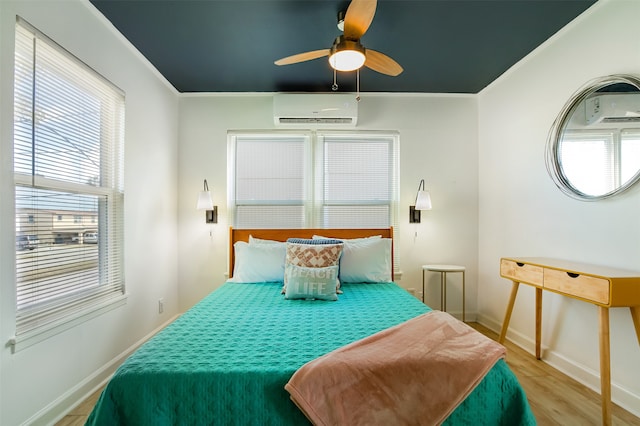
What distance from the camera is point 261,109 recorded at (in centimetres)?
341

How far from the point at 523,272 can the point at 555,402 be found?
849 millimetres

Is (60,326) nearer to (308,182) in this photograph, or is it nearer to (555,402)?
(308,182)

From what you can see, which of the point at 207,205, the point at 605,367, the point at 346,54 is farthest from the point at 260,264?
the point at 605,367

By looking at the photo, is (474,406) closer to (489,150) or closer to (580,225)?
(580,225)

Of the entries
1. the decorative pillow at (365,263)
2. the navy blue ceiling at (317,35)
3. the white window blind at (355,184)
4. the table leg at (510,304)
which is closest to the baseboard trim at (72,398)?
the decorative pillow at (365,263)

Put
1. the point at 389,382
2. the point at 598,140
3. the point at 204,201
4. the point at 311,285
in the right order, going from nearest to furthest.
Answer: the point at 389,382, the point at 598,140, the point at 311,285, the point at 204,201

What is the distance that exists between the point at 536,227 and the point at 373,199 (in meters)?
1.55

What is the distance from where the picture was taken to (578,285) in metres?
1.82

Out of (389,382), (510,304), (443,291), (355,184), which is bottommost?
(443,291)

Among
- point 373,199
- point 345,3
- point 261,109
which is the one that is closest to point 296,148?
point 261,109

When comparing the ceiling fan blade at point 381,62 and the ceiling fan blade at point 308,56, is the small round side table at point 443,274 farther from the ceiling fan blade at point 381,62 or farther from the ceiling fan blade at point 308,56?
the ceiling fan blade at point 308,56

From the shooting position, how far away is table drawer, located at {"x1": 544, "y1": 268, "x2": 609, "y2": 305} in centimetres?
166

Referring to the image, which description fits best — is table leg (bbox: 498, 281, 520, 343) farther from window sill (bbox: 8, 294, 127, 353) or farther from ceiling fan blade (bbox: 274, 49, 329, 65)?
window sill (bbox: 8, 294, 127, 353)

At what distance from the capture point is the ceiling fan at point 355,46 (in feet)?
5.45
